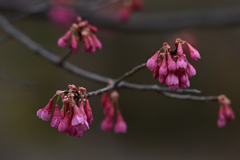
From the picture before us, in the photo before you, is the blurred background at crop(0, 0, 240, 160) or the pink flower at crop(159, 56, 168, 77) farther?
the blurred background at crop(0, 0, 240, 160)

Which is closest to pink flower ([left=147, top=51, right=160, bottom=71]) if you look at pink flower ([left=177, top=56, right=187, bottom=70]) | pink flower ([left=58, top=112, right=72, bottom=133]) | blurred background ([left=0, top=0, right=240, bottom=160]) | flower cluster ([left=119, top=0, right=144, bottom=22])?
pink flower ([left=177, top=56, right=187, bottom=70])

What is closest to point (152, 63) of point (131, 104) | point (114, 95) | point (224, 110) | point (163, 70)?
point (163, 70)

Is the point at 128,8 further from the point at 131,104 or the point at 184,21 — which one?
the point at 131,104

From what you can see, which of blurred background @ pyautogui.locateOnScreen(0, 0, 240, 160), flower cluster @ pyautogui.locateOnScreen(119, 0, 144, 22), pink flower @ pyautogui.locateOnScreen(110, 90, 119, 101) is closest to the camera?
pink flower @ pyautogui.locateOnScreen(110, 90, 119, 101)

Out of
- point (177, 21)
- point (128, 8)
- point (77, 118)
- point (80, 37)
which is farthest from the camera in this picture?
point (177, 21)

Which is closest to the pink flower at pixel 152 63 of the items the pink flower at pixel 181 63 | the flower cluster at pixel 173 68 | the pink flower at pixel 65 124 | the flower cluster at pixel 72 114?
the flower cluster at pixel 173 68

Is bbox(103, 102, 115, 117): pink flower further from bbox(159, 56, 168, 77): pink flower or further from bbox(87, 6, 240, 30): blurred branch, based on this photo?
bbox(87, 6, 240, 30): blurred branch

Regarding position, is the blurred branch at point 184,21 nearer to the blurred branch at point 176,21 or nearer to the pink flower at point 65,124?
the blurred branch at point 176,21

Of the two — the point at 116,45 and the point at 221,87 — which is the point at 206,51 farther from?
the point at 116,45
